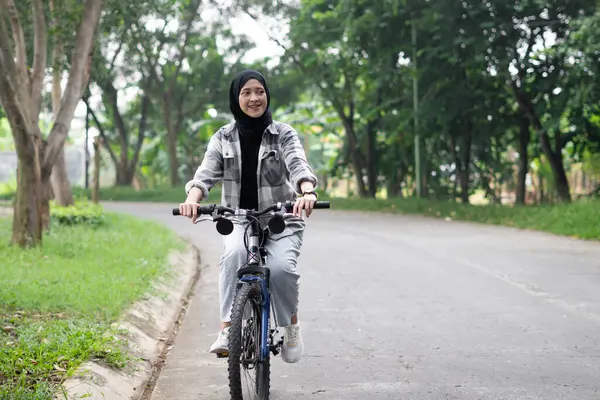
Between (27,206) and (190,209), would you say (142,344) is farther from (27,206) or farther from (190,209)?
(27,206)

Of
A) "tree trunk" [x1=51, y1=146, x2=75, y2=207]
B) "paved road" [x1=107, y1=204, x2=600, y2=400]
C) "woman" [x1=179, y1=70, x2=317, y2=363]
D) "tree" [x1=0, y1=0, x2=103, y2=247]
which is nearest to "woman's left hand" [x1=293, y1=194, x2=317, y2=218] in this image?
"woman" [x1=179, y1=70, x2=317, y2=363]

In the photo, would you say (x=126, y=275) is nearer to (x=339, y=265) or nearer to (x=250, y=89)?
(x=339, y=265)

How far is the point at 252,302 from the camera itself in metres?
5.11

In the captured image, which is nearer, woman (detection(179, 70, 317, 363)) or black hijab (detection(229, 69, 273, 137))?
woman (detection(179, 70, 317, 363))

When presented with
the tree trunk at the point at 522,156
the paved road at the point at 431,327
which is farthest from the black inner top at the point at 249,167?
the tree trunk at the point at 522,156

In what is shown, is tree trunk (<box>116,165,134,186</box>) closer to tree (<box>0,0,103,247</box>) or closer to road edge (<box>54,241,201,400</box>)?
tree (<box>0,0,103,247</box>)

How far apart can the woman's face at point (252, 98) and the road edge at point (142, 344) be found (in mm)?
1824

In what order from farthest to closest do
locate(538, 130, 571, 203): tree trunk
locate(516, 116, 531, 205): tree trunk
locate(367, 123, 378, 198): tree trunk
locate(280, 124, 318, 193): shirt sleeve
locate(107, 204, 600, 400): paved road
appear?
locate(367, 123, 378, 198): tree trunk < locate(516, 116, 531, 205): tree trunk < locate(538, 130, 571, 203): tree trunk < locate(107, 204, 600, 400): paved road < locate(280, 124, 318, 193): shirt sleeve

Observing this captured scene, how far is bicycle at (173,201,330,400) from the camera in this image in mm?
4852

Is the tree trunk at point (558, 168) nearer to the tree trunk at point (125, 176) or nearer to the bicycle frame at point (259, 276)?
the bicycle frame at point (259, 276)

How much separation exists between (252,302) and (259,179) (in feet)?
2.64

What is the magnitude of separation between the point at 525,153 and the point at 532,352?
1949cm

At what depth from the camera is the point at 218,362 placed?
674 cm

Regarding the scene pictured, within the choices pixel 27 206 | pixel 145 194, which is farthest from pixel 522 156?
pixel 145 194
